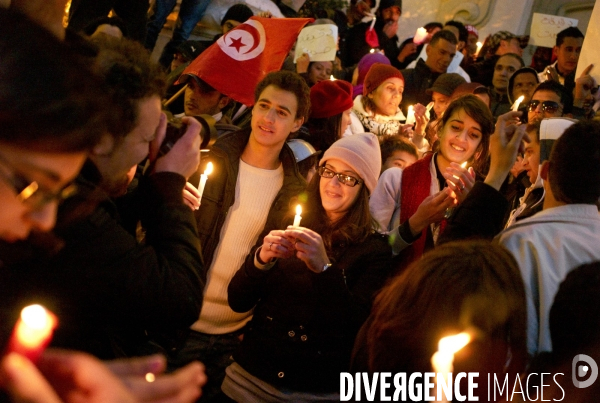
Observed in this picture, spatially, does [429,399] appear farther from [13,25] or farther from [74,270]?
[13,25]

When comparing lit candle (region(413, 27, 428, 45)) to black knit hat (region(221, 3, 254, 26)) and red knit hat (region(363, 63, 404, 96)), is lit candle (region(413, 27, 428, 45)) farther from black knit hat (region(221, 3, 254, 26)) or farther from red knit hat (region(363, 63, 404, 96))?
red knit hat (region(363, 63, 404, 96))

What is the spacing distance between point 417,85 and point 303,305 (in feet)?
15.3

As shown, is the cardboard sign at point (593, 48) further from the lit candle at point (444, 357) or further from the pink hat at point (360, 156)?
the lit candle at point (444, 357)

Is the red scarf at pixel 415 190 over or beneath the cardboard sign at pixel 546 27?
beneath

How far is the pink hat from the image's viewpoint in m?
2.88

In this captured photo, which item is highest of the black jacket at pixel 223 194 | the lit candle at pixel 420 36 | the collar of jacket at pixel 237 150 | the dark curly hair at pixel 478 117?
the lit candle at pixel 420 36

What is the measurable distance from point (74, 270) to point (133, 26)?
4.21 m

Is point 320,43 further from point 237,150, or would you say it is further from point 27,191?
point 27,191

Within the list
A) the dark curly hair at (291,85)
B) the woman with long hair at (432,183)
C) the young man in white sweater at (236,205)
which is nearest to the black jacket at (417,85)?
the woman with long hair at (432,183)

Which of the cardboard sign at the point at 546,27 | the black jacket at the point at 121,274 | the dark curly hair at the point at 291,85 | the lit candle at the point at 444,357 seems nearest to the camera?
the lit candle at the point at 444,357

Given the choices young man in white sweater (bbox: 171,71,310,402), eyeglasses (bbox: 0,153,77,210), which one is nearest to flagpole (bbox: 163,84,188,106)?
young man in white sweater (bbox: 171,71,310,402)

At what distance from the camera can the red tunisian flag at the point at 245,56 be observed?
411 cm

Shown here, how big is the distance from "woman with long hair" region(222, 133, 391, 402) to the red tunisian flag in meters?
1.83

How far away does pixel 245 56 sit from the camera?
4203 mm
